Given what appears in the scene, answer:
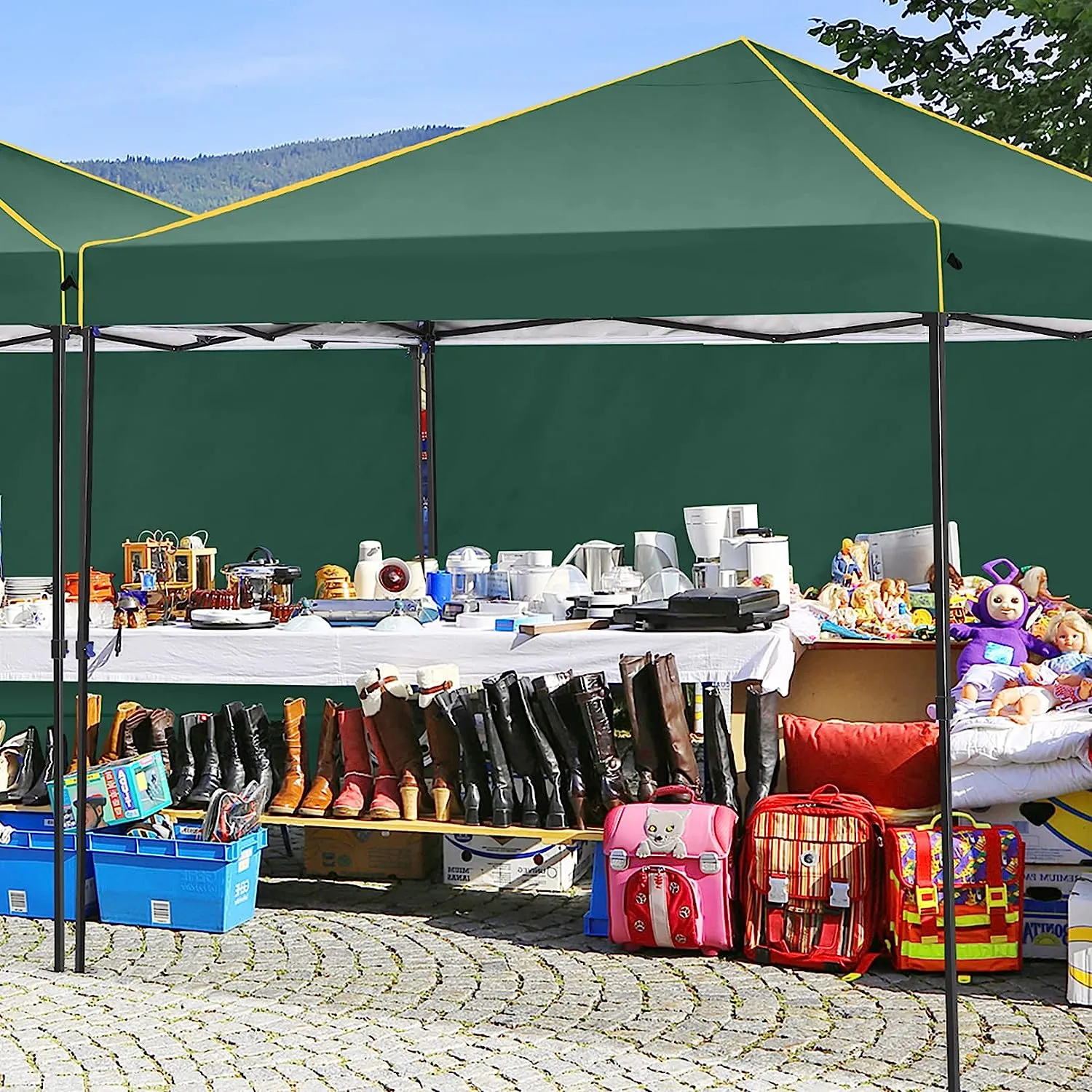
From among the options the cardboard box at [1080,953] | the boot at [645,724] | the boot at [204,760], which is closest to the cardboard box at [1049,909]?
the cardboard box at [1080,953]

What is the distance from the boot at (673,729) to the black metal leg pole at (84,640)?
5.35 ft

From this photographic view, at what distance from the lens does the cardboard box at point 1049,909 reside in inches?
167

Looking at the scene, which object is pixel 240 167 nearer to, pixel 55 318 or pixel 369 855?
pixel 369 855

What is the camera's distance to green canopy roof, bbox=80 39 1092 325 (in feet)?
11.6

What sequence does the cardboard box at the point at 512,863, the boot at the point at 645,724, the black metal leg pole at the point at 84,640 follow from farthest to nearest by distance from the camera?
the cardboard box at the point at 512,863
the boot at the point at 645,724
the black metal leg pole at the point at 84,640

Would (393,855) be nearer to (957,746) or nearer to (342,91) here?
(957,746)

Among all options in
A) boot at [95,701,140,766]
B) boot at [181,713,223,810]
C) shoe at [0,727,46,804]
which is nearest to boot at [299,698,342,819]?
boot at [181,713,223,810]

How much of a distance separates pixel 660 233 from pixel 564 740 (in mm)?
1683

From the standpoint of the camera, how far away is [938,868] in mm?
4094

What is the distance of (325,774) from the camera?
4949 millimetres

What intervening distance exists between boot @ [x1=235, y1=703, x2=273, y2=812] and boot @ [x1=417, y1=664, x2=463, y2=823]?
1.85ft

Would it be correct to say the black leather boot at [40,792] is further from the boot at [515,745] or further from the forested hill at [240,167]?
the forested hill at [240,167]

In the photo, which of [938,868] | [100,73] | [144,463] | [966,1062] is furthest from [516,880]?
[100,73]

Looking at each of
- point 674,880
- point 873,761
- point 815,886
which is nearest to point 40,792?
point 674,880
